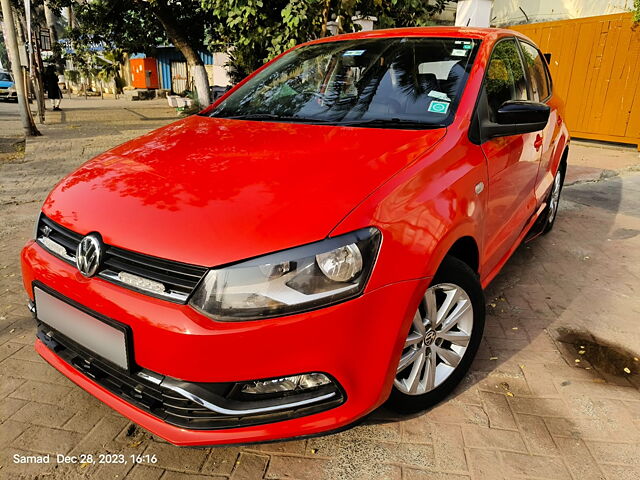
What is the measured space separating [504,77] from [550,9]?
929 cm

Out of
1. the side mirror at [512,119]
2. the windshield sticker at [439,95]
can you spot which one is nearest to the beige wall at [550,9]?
the side mirror at [512,119]

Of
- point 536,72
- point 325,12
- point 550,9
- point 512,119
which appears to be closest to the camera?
point 512,119

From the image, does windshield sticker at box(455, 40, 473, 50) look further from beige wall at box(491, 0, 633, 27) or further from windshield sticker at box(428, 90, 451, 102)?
beige wall at box(491, 0, 633, 27)

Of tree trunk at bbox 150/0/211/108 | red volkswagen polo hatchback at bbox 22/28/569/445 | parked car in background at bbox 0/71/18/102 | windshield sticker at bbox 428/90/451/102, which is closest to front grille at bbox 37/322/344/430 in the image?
red volkswagen polo hatchback at bbox 22/28/569/445

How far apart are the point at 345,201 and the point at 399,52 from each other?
154cm

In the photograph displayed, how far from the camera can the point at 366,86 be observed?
279cm

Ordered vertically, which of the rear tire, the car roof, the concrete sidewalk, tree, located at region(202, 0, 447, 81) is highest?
tree, located at region(202, 0, 447, 81)

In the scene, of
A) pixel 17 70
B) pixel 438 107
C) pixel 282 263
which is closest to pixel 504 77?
pixel 438 107

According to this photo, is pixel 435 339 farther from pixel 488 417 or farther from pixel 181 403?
pixel 181 403

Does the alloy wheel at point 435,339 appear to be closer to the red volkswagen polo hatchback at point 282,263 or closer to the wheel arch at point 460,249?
the red volkswagen polo hatchback at point 282,263

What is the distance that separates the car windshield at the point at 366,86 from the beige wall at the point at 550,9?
28.6 feet

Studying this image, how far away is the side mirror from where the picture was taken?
8.02 ft

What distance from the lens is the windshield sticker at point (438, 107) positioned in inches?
96.7

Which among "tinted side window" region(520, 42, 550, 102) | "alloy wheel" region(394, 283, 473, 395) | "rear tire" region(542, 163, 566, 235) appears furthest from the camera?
"rear tire" region(542, 163, 566, 235)
